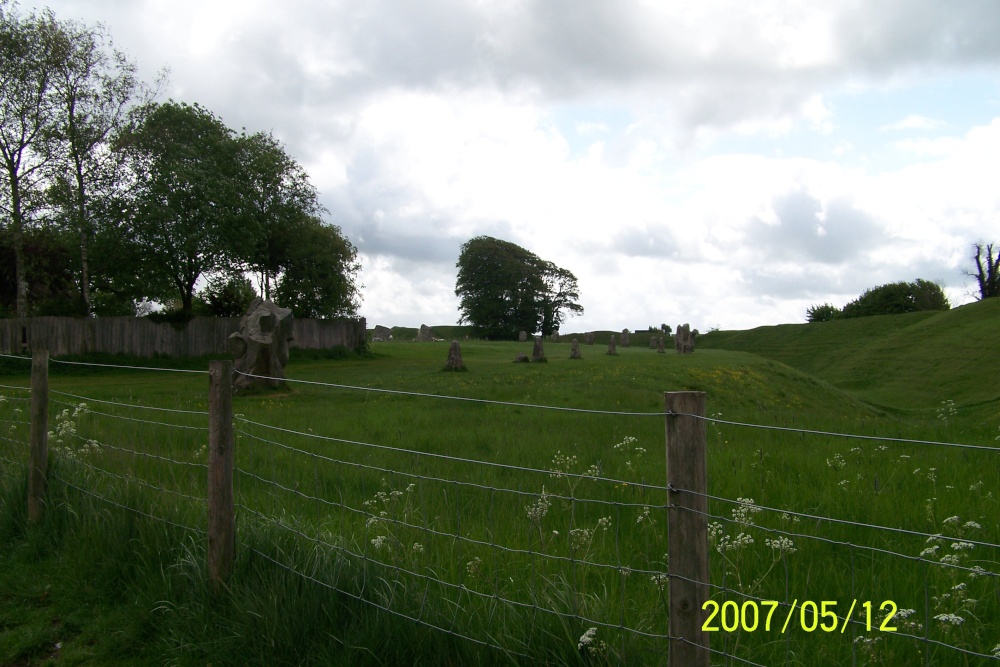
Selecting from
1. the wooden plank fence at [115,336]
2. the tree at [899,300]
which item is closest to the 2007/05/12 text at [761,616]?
the wooden plank fence at [115,336]

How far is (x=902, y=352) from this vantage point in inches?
1682

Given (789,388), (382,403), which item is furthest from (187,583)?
(789,388)

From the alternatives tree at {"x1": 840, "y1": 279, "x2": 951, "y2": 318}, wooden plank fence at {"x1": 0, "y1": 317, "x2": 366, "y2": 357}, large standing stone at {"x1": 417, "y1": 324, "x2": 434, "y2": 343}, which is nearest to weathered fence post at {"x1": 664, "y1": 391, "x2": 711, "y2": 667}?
wooden plank fence at {"x1": 0, "y1": 317, "x2": 366, "y2": 357}

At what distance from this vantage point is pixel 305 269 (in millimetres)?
41438

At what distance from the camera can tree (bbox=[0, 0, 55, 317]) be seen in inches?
1240

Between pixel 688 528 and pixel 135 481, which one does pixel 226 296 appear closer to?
pixel 135 481

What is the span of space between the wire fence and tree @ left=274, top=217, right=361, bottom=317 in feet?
114

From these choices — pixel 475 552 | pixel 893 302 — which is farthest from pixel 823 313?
pixel 475 552

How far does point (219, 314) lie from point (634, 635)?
4031 centimetres

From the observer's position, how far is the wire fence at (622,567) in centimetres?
351

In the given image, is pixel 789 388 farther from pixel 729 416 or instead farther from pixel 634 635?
pixel 634 635

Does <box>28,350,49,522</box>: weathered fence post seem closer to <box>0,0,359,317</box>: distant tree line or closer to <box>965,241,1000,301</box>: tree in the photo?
<box>0,0,359,317</box>: distant tree line

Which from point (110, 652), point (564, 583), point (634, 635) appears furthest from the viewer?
point (110, 652)

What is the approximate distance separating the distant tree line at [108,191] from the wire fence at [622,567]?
29.1m
